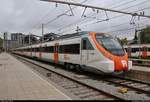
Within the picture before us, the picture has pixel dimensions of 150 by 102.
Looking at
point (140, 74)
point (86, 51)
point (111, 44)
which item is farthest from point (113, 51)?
point (140, 74)

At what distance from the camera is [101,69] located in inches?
568

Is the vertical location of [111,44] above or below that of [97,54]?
above

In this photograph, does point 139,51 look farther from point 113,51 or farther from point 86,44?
point 113,51

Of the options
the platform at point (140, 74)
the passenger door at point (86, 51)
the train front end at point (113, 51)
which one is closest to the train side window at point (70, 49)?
the passenger door at point (86, 51)

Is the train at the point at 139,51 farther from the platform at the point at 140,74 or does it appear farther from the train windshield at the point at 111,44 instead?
the train windshield at the point at 111,44

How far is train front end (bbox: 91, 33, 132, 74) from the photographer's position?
1439cm

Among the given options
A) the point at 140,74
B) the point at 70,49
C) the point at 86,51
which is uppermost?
the point at 70,49

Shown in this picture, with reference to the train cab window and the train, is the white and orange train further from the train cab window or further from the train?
the train

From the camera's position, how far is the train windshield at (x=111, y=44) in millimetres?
14945

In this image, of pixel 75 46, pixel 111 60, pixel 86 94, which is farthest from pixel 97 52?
pixel 86 94

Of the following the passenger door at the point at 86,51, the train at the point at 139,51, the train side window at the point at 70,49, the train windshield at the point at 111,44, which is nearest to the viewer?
the train windshield at the point at 111,44

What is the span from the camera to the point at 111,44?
15.4m

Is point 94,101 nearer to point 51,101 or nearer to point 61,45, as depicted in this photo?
point 51,101

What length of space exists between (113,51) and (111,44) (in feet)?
2.16
